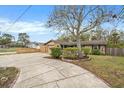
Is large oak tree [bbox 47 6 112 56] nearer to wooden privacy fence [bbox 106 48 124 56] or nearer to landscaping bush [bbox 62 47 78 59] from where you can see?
landscaping bush [bbox 62 47 78 59]

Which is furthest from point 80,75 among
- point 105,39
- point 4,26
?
point 105,39

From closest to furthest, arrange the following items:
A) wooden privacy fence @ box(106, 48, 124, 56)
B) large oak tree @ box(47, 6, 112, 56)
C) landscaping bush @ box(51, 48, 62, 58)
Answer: large oak tree @ box(47, 6, 112, 56) → landscaping bush @ box(51, 48, 62, 58) → wooden privacy fence @ box(106, 48, 124, 56)

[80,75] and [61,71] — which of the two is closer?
[80,75]

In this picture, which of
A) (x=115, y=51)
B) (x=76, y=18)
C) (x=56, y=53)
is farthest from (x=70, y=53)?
(x=115, y=51)

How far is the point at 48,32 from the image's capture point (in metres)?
8.40

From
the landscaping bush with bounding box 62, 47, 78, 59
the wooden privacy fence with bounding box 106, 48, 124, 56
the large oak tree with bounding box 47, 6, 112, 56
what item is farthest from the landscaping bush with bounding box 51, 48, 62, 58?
the wooden privacy fence with bounding box 106, 48, 124, 56

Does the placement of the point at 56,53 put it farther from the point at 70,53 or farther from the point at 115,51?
the point at 115,51

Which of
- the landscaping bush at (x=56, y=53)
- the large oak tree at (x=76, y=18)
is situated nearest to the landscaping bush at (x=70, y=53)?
the landscaping bush at (x=56, y=53)

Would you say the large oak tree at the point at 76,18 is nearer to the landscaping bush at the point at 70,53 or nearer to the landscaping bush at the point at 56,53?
the landscaping bush at the point at 70,53

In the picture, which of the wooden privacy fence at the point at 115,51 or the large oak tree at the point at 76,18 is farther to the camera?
the wooden privacy fence at the point at 115,51

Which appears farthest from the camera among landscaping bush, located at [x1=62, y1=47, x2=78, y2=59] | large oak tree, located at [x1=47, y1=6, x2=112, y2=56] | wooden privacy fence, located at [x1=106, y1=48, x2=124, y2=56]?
wooden privacy fence, located at [x1=106, y1=48, x2=124, y2=56]
